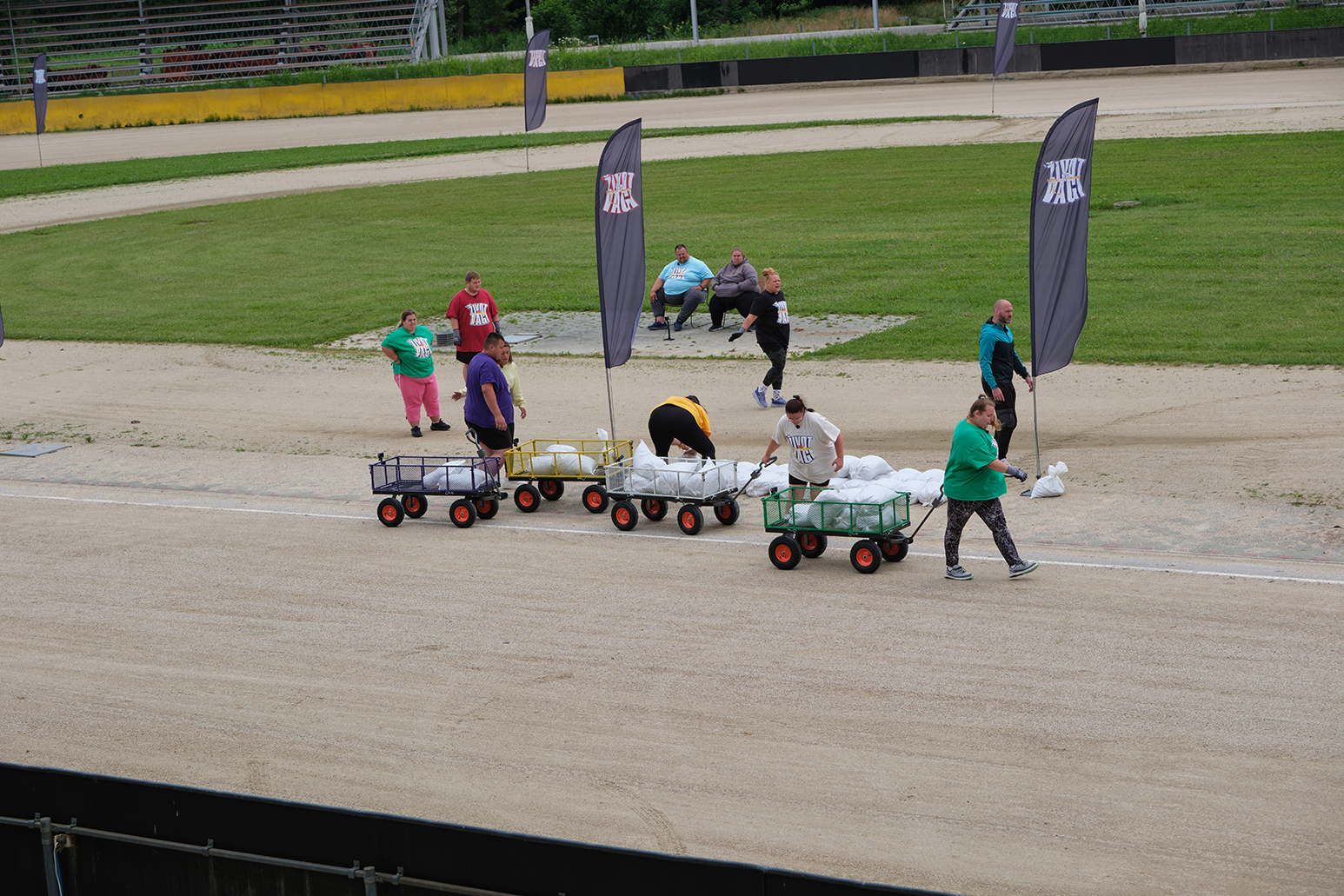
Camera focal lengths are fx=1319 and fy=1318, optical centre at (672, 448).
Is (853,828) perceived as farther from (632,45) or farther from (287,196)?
(632,45)

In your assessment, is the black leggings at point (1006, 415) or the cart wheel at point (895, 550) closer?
the cart wheel at point (895, 550)

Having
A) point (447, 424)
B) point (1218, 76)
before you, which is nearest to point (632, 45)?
point (1218, 76)

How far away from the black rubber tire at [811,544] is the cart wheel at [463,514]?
374 cm

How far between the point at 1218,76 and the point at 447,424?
41307 millimetres

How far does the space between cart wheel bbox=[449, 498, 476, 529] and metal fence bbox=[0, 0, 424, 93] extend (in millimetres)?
59408

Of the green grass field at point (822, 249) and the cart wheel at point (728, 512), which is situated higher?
the green grass field at point (822, 249)

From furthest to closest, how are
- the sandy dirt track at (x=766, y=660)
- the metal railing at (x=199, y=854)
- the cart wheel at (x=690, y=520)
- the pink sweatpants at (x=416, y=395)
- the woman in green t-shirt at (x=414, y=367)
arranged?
the pink sweatpants at (x=416, y=395) → the woman in green t-shirt at (x=414, y=367) → the cart wheel at (x=690, y=520) → the sandy dirt track at (x=766, y=660) → the metal railing at (x=199, y=854)

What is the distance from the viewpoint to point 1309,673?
943 cm

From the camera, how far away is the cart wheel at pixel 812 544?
1269cm

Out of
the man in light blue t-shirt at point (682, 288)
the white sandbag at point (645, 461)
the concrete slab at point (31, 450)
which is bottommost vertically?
the concrete slab at point (31, 450)

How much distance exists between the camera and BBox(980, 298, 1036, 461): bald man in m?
15.0

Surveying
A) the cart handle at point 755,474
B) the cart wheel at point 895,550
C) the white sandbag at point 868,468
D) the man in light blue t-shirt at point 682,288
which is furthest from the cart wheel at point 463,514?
the man in light blue t-shirt at point 682,288

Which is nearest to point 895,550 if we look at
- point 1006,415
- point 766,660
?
point 766,660

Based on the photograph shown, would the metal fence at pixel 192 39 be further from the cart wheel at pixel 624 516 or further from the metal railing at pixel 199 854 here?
the metal railing at pixel 199 854
